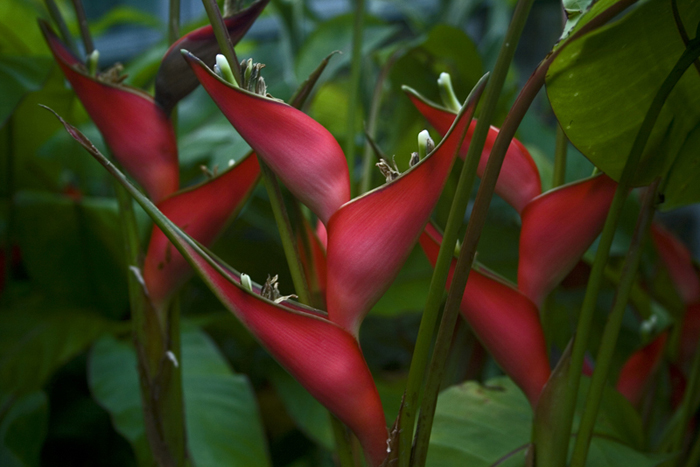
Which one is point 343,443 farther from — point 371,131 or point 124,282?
point 124,282

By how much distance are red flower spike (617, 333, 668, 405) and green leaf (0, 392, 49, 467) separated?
0.51m

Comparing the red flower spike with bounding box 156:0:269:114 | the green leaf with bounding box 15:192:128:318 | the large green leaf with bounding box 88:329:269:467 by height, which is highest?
the red flower spike with bounding box 156:0:269:114

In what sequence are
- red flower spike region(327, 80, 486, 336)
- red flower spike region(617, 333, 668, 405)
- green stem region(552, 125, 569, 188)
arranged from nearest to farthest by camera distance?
red flower spike region(327, 80, 486, 336)
green stem region(552, 125, 569, 188)
red flower spike region(617, 333, 668, 405)

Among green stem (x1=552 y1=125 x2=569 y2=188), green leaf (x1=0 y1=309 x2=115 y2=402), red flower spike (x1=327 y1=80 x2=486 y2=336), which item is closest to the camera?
red flower spike (x1=327 y1=80 x2=486 y2=336)

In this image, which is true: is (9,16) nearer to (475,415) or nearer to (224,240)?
(224,240)

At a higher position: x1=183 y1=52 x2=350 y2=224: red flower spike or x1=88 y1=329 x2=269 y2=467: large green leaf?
→ x1=183 y1=52 x2=350 y2=224: red flower spike

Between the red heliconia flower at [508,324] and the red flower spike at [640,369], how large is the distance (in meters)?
0.20

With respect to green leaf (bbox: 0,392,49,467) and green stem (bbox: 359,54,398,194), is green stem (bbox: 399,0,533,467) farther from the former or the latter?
green leaf (bbox: 0,392,49,467)

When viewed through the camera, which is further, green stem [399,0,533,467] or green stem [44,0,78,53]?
green stem [44,0,78,53]

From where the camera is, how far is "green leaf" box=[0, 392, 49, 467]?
0.46 m

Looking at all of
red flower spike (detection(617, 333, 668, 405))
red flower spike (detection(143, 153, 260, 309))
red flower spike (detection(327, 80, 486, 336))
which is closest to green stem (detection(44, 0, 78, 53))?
red flower spike (detection(143, 153, 260, 309))

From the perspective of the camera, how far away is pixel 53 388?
0.69 m

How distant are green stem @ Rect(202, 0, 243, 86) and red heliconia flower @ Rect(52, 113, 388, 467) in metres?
0.07

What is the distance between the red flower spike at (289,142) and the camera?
23 centimetres
